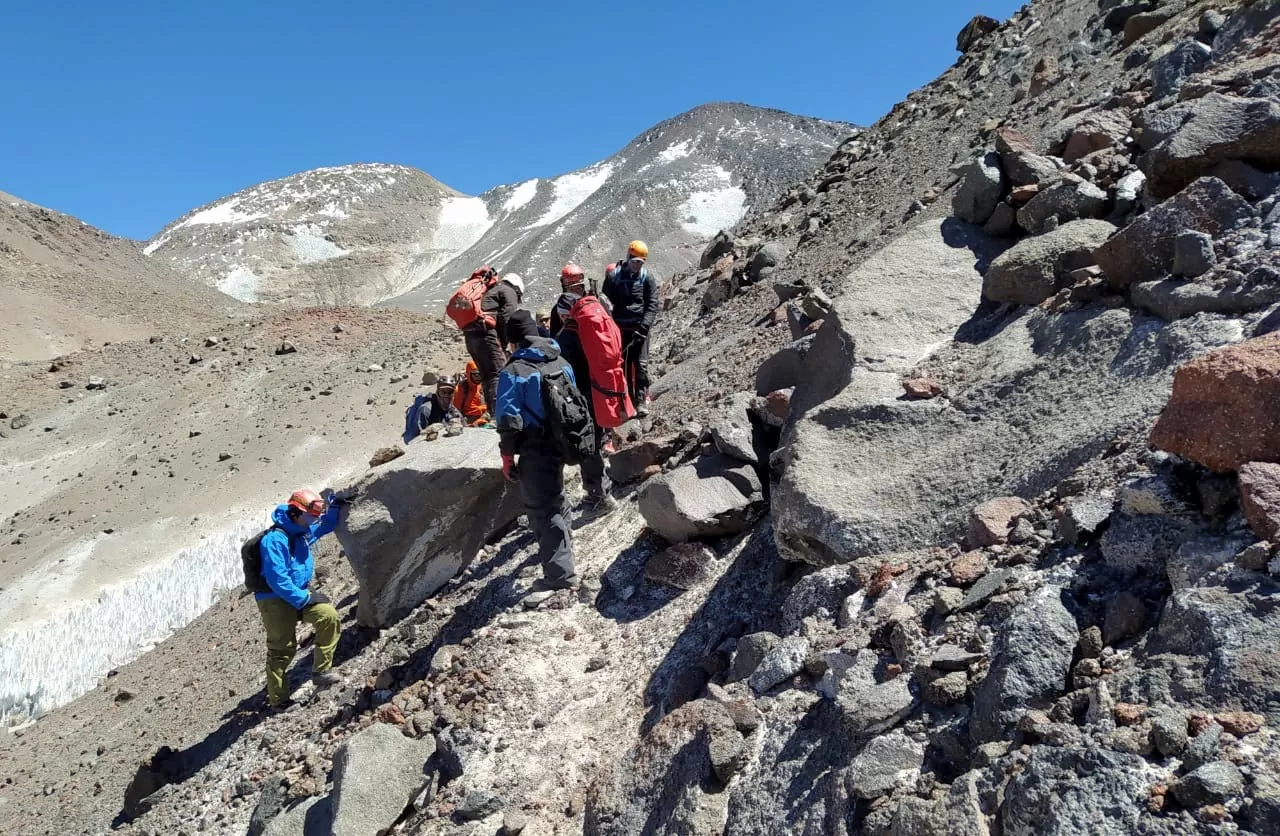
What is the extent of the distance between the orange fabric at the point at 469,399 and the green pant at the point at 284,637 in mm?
3743

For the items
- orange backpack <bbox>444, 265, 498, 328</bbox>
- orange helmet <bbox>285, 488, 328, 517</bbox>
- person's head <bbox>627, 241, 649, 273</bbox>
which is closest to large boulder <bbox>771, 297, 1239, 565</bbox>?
person's head <bbox>627, 241, 649, 273</bbox>

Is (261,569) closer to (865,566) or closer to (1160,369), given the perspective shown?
(865,566)

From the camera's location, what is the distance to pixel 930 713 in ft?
10.7

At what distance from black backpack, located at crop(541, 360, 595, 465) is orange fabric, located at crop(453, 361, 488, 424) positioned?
A: 440cm

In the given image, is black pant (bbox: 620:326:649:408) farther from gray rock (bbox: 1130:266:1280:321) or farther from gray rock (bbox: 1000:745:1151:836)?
gray rock (bbox: 1000:745:1151:836)

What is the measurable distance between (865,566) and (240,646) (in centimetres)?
704

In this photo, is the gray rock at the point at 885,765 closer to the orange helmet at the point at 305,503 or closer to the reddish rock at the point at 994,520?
the reddish rock at the point at 994,520

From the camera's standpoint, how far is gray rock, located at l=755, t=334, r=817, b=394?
6.91m

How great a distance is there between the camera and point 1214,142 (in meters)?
5.05

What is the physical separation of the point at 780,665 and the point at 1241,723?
2038mm

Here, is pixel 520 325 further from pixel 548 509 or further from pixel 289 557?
pixel 289 557

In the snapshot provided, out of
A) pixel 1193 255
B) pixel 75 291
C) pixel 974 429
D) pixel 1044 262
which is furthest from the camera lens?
pixel 75 291

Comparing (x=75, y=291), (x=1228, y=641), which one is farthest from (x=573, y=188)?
(x=1228, y=641)

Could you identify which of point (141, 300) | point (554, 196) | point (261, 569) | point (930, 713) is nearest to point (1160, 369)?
point (930, 713)
